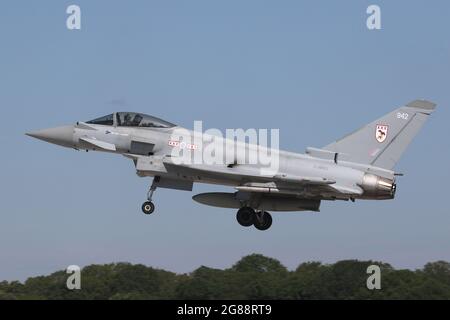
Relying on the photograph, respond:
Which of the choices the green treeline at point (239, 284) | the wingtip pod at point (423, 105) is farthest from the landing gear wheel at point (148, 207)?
the wingtip pod at point (423, 105)

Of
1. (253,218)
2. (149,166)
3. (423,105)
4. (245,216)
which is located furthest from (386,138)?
(149,166)

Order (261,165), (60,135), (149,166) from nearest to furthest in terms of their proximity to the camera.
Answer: (149,166), (261,165), (60,135)

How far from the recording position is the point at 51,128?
116 ft

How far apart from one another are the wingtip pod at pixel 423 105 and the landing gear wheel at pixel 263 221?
5662 mm

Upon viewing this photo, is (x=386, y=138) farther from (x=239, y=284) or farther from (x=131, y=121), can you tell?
(x=239, y=284)

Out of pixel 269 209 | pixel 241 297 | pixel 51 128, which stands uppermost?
pixel 51 128

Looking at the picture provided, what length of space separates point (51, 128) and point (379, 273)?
1293 cm

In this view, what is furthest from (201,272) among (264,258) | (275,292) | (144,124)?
(144,124)

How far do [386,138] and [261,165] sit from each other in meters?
4.01

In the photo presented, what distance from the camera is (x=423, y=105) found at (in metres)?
34.9

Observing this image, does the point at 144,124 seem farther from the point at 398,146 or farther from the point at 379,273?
the point at 379,273

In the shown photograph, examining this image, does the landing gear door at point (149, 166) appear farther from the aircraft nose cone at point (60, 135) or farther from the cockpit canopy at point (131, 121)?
the aircraft nose cone at point (60, 135)

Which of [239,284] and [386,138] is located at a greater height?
[386,138]

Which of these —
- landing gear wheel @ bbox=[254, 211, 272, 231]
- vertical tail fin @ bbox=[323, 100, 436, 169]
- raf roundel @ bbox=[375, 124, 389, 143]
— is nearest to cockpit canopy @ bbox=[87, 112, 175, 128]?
landing gear wheel @ bbox=[254, 211, 272, 231]
